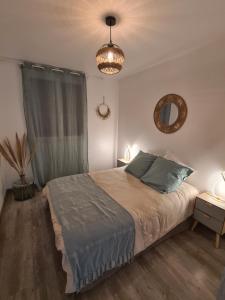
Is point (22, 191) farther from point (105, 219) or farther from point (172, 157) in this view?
point (172, 157)

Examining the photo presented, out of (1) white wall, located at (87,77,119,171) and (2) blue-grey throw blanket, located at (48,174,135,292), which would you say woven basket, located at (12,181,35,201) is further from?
(1) white wall, located at (87,77,119,171)

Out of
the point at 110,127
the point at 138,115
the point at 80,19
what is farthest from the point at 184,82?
the point at 110,127

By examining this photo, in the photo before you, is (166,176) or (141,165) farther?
(141,165)

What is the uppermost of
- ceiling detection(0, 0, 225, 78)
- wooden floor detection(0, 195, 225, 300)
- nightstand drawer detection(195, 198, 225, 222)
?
ceiling detection(0, 0, 225, 78)

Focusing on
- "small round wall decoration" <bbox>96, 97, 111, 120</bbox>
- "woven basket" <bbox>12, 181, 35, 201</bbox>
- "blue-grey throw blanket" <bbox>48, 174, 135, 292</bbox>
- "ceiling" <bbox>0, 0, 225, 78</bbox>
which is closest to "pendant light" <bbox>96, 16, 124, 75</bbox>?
"ceiling" <bbox>0, 0, 225, 78</bbox>

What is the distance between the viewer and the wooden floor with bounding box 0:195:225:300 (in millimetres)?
1367

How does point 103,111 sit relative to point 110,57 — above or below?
below

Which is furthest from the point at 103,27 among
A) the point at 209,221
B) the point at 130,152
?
the point at 209,221

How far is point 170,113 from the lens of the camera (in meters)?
2.59

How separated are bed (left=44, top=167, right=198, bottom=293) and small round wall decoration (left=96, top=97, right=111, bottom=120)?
1.88m

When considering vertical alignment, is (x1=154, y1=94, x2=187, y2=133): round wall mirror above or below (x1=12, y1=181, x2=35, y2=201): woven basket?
above

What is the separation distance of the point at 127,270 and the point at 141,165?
147 cm

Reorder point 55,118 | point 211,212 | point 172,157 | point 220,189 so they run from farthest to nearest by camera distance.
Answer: point 55,118, point 172,157, point 220,189, point 211,212

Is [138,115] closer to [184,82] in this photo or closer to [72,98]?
[184,82]
